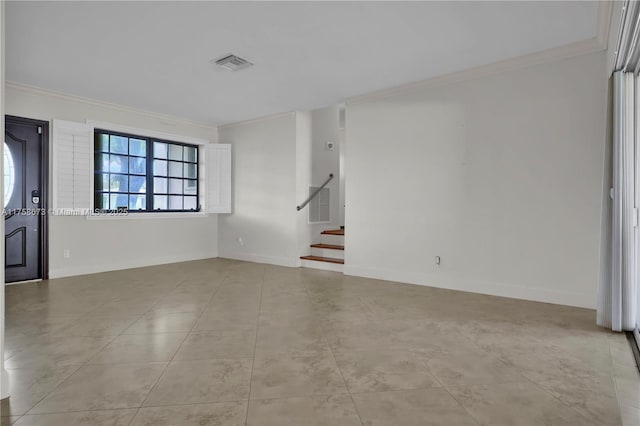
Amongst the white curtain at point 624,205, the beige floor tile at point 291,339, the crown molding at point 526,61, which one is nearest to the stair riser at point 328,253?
the crown molding at point 526,61

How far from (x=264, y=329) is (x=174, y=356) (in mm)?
725

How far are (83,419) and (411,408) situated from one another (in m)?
1.53

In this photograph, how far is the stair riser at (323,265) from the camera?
5.41 m

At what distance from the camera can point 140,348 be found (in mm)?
2486

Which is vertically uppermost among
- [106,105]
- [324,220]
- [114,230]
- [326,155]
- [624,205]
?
[106,105]

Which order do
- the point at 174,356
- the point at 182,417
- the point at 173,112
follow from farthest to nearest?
the point at 173,112
the point at 174,356
the point at 182,417

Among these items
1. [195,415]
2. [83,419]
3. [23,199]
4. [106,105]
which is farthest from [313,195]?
[83,419]

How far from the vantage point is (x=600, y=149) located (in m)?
3.36

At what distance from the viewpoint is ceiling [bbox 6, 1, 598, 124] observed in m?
2.85

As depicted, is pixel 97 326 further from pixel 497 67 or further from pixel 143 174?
pixel 497 67

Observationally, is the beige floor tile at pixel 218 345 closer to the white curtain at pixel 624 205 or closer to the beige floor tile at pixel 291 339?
the beige floor tile at pixel 291 339

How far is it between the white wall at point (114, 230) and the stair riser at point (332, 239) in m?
2.19

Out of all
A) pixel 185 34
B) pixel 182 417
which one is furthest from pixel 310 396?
pixel 185 34

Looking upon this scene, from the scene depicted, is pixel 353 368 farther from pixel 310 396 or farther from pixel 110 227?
pixel 110 227
